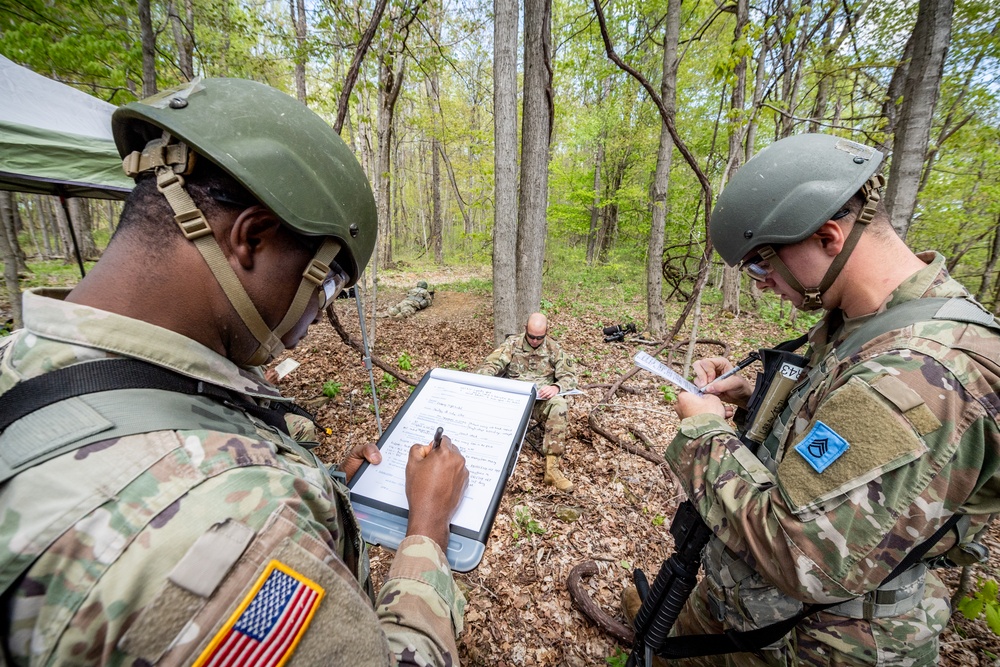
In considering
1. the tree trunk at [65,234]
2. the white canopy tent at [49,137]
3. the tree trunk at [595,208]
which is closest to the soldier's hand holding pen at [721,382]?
the white canopy tent at [49,137]

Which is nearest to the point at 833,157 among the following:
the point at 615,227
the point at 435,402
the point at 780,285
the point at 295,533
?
the point at 780,285

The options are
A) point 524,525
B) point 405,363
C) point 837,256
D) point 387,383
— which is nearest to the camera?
point 837,256

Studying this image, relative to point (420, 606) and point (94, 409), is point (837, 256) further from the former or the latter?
point (94, 409)

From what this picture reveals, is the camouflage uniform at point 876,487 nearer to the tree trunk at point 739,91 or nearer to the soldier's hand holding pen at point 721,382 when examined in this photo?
the soldier's hand holding pen at point 721,382

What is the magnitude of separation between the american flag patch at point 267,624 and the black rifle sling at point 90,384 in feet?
1.64

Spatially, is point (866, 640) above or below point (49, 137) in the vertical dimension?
below

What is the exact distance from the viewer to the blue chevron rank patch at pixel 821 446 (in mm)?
1246

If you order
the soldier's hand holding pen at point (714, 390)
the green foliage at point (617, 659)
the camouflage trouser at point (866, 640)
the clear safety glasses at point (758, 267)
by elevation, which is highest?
the clear safety glasses at point (758, 267)

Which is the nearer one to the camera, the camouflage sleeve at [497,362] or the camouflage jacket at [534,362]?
the camouflage sleeve at [497,362]

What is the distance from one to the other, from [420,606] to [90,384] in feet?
3.14

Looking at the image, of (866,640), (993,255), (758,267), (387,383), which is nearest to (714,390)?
(758,267)

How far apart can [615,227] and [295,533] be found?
756 inches

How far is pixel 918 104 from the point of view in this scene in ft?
9.93

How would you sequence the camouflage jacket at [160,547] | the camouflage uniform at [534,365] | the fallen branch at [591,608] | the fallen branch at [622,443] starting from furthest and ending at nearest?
the camouflage uniform at [534,365]
the fallen branch at [622,443]
the fallen branch at [591,608]
the camouflage jacket at [160,547]
